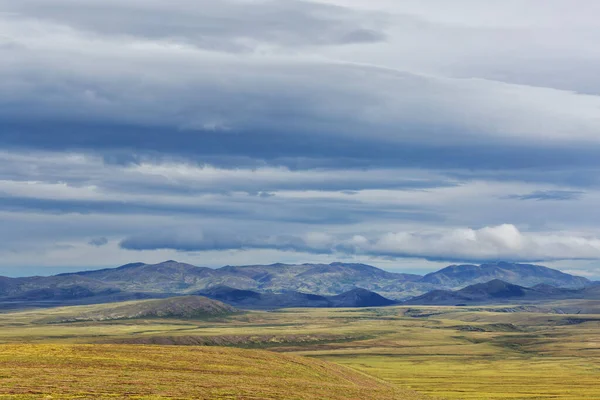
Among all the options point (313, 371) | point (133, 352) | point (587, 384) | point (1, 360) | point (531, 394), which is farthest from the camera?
point (587, 384)

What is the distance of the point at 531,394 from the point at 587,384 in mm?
34830

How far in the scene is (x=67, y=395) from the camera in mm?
95000

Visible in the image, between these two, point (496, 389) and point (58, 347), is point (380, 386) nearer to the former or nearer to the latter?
point (496, 389)

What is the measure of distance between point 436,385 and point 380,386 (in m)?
31.9

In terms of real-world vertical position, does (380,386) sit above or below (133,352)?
below

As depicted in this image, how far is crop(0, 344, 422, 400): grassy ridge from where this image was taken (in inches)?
4082

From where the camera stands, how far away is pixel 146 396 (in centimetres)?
10025

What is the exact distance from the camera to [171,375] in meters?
126

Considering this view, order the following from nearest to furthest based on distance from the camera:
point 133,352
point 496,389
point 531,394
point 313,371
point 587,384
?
point 133,352
point 313,371
point 531,394
point 496,389
point 587,384

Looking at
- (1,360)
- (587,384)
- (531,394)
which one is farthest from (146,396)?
(587,384)

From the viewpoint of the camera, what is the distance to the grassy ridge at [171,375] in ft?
340

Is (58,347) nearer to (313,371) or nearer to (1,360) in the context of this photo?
(1,360)

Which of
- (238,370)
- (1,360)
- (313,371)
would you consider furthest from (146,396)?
(313,371)

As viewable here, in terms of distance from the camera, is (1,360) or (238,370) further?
(238,370)
